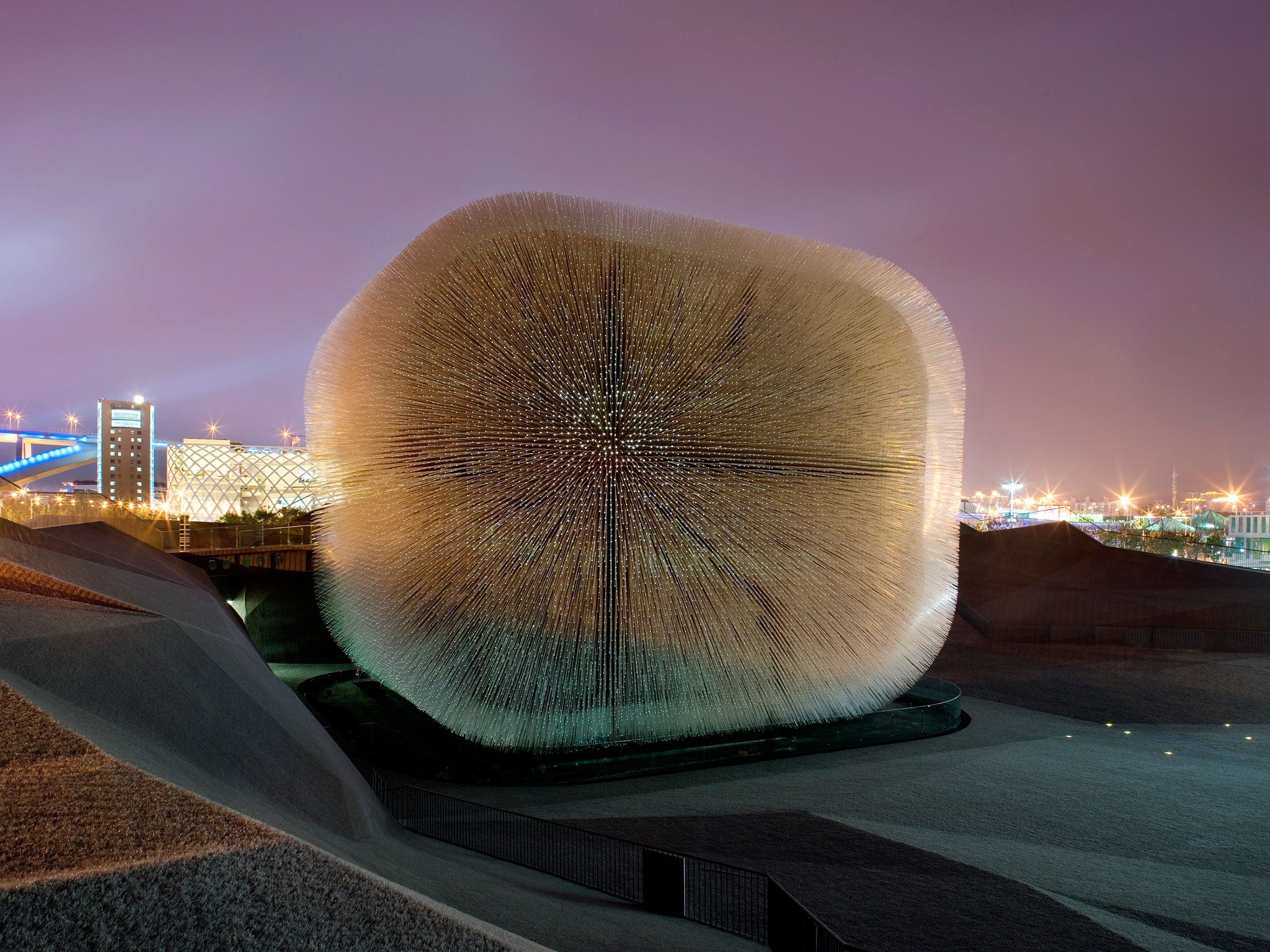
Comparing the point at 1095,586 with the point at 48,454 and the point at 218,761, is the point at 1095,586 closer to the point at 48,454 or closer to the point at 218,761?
the point at 218,761

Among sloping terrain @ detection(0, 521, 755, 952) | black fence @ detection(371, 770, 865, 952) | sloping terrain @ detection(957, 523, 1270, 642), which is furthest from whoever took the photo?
sloping terrain @ detection(957, 523, 1270, 642)

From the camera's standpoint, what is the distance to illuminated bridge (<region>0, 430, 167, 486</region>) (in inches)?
2613

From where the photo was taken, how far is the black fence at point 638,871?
591 cm

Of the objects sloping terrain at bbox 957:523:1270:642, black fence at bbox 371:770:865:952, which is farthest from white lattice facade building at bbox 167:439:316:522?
black fence at bbox 371:770:865:952

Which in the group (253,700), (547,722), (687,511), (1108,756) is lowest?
(1108,756)

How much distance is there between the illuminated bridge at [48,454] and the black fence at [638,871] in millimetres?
66067

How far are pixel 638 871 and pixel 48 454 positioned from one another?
83.4m

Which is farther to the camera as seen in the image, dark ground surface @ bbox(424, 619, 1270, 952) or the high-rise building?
the high-rise building

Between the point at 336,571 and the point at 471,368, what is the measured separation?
6.08 meters

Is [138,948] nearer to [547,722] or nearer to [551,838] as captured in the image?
[551,838]

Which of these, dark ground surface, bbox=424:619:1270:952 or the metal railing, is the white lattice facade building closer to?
the metal railing

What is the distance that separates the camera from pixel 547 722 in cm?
1049

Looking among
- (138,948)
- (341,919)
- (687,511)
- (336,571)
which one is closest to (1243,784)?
(687,511)

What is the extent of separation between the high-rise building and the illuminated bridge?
205 cm
